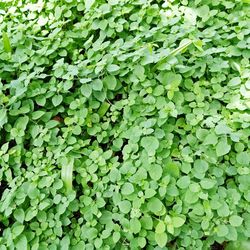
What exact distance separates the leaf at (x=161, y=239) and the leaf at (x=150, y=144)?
30 cm

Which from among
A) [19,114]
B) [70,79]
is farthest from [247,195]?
[19,114]

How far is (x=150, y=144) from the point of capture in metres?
1.57

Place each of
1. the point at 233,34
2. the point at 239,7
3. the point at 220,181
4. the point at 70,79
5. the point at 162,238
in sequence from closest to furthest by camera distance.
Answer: the point at 162,238 → the point at 220,181 → the point at 70,79 → the point at 233,34 → the point at 239,7

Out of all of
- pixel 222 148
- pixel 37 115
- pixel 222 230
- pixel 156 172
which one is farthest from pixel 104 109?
pixel 222 230

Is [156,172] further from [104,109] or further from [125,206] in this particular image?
[104,109]

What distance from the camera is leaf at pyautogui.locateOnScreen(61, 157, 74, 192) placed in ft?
5.16

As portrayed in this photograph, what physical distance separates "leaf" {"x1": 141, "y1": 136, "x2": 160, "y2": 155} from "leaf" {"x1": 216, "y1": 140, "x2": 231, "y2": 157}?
0.73 ft

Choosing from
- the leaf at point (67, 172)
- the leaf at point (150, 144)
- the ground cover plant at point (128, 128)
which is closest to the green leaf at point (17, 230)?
the ground cover plant at point (128, 128)

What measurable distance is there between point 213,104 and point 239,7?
0.56 meters

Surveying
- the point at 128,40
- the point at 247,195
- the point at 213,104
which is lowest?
the point at 247,195

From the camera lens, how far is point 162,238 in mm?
1447

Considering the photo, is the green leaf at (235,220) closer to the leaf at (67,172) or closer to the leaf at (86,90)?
the leaf at (67,172)

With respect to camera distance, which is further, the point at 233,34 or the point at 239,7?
the point at 239,7

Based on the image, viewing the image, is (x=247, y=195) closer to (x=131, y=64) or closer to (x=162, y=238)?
(x=162, y=238)
